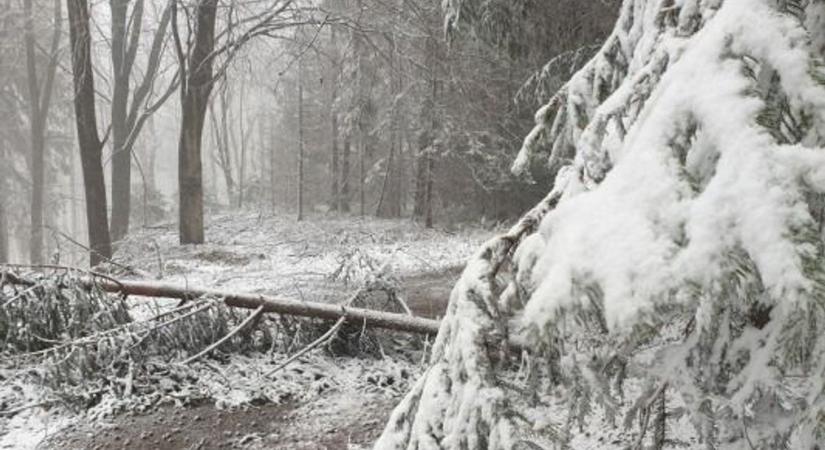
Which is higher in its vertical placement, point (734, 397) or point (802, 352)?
point (802, 352)

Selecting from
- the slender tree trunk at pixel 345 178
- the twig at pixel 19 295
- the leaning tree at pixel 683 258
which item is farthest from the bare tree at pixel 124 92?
the leaning tree at pixel 683 258

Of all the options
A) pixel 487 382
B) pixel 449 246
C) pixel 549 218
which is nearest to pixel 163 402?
pixel 487 382

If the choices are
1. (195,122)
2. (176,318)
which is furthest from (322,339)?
(195,122)

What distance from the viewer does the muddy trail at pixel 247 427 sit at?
14.0ft

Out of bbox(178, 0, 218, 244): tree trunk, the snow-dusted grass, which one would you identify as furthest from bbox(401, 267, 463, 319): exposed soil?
bbox(178, 0, 218, 244): tree trunk

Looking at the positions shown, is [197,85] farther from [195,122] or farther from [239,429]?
[239,429]

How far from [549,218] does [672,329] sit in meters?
4.90

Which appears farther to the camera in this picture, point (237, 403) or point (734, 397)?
point (237, 403)

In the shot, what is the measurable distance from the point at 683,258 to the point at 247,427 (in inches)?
161

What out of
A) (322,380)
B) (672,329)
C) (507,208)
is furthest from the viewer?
(507,208)

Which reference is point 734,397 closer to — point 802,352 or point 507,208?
point 802,352

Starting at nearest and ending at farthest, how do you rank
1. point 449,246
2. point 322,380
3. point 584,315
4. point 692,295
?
1. point 692,295
2. point 584,315
3. point 322,380
4. point 449,246

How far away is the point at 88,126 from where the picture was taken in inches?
409

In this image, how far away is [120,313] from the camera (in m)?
5.45
